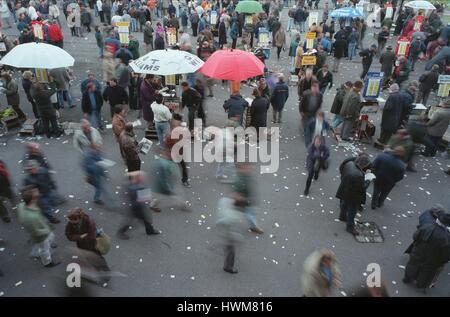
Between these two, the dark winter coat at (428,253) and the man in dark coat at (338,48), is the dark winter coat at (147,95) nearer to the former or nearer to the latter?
the dark winter coat at (428,253)

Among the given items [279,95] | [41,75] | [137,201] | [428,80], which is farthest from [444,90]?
[41,75]

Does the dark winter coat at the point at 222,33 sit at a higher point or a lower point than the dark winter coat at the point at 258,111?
higher

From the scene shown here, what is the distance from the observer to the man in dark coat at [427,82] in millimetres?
12234

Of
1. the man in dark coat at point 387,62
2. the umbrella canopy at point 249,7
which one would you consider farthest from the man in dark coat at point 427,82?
the umbrella canopy at point 249,7

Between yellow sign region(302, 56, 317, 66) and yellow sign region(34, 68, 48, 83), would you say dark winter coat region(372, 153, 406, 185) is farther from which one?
yellow sign region(34, 68, 48, 83)

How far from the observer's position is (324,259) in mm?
4684

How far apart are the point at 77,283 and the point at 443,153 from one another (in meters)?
9.89

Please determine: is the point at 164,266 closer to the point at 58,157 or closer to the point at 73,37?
the point at 58,157

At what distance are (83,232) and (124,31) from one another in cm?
1034

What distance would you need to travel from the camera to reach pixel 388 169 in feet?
24.3

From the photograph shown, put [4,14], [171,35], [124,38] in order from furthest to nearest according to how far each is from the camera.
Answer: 1. [4,14]
2. [171,35]
3. [124,38]

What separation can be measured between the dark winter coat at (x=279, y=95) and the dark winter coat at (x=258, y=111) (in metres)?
1.05

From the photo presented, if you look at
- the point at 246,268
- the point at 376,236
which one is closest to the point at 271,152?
the point at 376,236

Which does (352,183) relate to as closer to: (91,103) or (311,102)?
(311,102)
